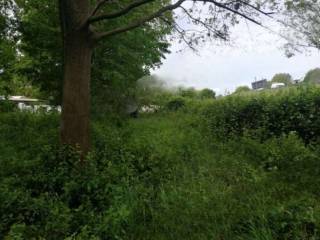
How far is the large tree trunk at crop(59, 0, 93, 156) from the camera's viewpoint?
5.72 meters

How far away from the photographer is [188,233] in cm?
378

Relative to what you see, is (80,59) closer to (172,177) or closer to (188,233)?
(172,177)

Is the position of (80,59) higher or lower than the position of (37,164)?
higher

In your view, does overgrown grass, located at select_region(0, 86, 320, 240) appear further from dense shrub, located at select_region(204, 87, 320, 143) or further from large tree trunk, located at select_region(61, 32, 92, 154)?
dense shrub, located at select_region(204, 87, 320, 143)

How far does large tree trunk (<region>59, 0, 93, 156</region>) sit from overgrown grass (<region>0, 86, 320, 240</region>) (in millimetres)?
364

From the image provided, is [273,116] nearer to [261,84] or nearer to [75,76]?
[75,76]

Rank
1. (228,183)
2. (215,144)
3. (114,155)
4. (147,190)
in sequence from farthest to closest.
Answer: (215,144), (114,155), (228,183), (147,190)

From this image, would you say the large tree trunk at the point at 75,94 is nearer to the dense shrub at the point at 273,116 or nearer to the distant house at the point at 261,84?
the dense shrub at the point at 273,116

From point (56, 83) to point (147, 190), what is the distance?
19.0 ft

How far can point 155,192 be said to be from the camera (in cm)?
499

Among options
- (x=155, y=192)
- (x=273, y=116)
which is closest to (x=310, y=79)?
(x=273, y=116)

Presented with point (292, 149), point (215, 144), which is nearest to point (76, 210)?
point (292, 149)

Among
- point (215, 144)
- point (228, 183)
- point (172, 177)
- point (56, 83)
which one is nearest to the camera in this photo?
point (228, 183)

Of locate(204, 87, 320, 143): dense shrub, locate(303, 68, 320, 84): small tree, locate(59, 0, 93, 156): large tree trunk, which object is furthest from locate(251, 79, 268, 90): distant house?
locate(59, 0, 93, 156): large tree trunk
